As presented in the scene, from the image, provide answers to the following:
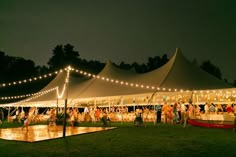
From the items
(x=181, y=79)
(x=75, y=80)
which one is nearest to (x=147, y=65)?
(x=75, y=80)

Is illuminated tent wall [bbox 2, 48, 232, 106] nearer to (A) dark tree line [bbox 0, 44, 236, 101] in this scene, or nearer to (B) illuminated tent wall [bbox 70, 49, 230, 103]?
(B) illuminated tent wall [bbox 70, 49, 230, 103]

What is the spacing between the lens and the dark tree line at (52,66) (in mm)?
36344

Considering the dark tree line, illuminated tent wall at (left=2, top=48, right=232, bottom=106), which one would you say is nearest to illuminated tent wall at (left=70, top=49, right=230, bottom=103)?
illuminated tent wall at (left=2, top=48, right=232, bottom=106)

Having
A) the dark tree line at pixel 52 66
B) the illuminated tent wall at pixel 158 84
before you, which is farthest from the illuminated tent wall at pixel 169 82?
the dark tree line at pixel 52 66

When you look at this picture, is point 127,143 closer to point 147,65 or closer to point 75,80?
point 75,80

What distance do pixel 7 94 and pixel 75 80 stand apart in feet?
54.8

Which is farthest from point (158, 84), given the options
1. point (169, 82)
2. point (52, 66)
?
point (52, 66)

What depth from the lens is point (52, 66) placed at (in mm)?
43469

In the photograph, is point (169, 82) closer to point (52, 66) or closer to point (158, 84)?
point (158, 84)

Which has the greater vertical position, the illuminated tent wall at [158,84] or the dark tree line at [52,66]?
the dark tree line at [52,66]

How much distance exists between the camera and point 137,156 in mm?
5254

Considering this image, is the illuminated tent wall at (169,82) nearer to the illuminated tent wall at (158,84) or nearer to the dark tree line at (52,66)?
the illuminated tent wall at (158,84)

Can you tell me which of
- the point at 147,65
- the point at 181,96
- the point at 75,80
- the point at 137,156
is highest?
the point at 147,65

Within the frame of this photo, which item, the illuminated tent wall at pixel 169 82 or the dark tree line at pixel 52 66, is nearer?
the illuminated tent wall at pixel 169 82
